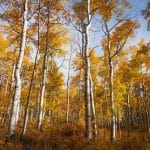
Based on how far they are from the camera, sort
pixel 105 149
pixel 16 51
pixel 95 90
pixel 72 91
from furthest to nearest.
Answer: pixel 72 91 < pixel 95 90 < pixel 16 51 < pixel 105 149

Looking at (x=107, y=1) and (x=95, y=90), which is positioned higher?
(x=107, y=1)

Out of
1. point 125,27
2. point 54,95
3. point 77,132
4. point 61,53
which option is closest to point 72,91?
point 54,95

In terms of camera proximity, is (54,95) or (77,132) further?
(54,95)

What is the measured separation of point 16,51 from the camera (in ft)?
74.0

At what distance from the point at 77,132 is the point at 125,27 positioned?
311 inches

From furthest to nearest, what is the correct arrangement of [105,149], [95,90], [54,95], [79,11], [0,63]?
[95,90]
[54,95]
[0,63]
[79,11]
[105,149]

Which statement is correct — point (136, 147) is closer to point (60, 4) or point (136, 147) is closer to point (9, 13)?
point (9, 13)

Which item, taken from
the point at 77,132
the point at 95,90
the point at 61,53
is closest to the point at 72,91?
the point at 95,90

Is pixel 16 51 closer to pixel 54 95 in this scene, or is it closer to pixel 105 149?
pixel 54 95

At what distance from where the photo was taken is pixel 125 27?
17.2m

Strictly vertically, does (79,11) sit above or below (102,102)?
above

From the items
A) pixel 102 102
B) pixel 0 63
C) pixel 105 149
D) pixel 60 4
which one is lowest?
pixel 105 149

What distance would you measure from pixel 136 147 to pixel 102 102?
2242 centimetres

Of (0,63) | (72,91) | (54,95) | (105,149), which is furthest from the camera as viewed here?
(72,91)
